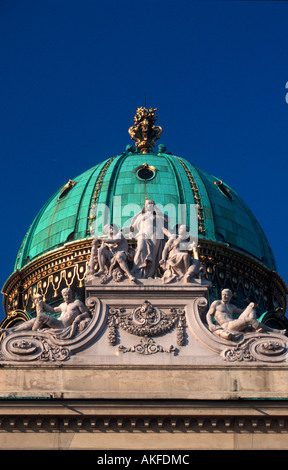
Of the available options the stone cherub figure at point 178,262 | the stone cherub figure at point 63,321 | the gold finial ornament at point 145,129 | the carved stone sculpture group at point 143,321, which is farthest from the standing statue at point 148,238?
the gold finial ornament at point 145,129

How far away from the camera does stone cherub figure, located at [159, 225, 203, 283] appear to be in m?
39.2

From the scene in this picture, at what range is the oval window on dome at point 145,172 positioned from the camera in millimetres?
50812

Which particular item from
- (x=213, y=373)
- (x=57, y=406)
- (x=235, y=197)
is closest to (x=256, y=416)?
(x=213, y=373)

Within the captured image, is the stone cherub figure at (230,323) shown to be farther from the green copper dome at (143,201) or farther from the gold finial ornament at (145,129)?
the gold finial ornament at (145,129)

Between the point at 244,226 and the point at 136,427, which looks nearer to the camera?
the point at 136,427

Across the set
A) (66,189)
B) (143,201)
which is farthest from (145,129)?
(143,201)

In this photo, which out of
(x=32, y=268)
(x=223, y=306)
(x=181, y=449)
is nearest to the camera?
(x=181, y=449)

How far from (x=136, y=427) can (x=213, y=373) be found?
2.41 m

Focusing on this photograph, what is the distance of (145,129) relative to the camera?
176ft

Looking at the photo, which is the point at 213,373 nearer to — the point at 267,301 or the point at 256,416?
the point at 256,416

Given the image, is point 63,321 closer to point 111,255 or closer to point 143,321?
point 143,321

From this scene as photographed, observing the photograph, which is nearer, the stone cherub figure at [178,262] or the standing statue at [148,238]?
the stone cherub figure at [178,262]

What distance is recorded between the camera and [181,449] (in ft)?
119

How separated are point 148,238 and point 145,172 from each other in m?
11.1
